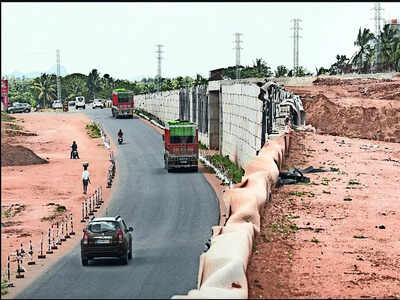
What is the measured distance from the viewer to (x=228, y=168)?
64125mm

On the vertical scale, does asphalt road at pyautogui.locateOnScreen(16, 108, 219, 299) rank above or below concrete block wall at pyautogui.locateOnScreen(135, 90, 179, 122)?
below

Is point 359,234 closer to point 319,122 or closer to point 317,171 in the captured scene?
point 317,171

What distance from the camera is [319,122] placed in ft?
258

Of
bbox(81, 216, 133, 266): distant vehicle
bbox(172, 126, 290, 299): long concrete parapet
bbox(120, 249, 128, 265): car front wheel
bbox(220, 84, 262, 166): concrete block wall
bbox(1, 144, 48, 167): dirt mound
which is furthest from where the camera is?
bbox(1, 144, 48, 167): dirt mound

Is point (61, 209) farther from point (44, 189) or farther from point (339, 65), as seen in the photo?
point (339, 65)

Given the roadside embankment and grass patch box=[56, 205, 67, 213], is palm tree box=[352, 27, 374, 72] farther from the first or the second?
grass patch box=[56, 205, 67, 213]

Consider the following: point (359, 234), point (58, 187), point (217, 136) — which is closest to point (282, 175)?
point (359, 234)

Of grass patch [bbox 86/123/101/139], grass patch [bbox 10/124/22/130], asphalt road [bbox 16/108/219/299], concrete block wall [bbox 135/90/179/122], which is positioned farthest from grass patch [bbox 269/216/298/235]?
grass patch [bbox 10/124/22/130]

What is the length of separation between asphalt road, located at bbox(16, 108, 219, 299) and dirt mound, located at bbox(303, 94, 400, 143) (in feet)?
57.7

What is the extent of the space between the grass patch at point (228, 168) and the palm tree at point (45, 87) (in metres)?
126

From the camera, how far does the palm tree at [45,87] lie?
192250mm

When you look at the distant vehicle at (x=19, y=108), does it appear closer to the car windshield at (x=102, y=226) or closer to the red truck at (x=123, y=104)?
the red truck at (x=123, y=104)

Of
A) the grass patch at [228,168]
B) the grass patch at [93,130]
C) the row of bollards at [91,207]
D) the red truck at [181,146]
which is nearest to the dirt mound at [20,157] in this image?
the grass patch at [228,168]

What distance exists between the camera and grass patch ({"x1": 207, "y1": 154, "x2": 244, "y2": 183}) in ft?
189
